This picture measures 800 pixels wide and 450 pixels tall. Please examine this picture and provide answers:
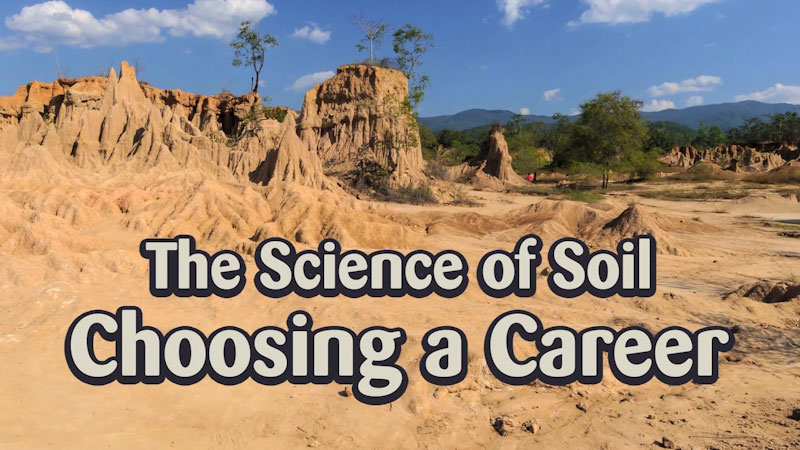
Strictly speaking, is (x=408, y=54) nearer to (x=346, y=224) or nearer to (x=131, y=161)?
(x=131, y=161)

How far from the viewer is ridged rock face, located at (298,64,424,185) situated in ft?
87.2

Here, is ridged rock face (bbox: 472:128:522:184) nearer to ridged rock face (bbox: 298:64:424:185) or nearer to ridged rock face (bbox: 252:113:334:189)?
ridged rock face (bbox: 298:64:424:185)

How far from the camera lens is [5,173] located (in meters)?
12.6

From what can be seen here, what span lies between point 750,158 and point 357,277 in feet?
169

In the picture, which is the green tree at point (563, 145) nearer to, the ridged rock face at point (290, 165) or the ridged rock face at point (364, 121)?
the ridged rock face at point (364, 121)

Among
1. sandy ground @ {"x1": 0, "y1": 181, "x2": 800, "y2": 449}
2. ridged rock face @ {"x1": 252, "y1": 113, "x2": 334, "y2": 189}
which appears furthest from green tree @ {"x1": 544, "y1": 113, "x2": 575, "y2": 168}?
sandy ground @ {"x1": 0, "y1": 181, "x2": 800, "y2": 449}

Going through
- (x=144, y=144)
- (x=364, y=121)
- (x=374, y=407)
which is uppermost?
(x=364, y=121)

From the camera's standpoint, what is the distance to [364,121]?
28.2 meters

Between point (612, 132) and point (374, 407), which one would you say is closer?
point (374, 407)

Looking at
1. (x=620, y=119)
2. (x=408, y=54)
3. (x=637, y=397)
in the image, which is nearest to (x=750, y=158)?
(x=620, y=119)

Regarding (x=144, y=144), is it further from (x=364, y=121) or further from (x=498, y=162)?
(x=498, y=162)

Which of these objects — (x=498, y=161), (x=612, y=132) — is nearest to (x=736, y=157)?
(x=612, y=132)

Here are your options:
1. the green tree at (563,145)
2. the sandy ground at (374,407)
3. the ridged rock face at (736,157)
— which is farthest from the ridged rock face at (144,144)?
the ridged rock face at (736,157)

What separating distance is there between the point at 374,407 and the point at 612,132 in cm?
3056
